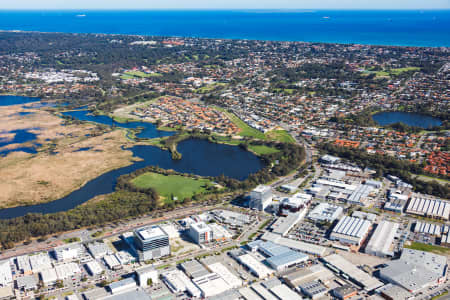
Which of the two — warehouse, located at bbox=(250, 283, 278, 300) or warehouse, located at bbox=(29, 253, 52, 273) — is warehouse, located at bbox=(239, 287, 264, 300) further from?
warehouse, located at bbox=(29, 253, 52, 273)

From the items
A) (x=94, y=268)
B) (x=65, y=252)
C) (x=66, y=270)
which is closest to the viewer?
(x=66, y=270)

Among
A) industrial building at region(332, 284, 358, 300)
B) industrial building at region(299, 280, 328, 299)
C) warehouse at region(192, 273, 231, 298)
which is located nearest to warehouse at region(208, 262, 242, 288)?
warehouse at region(192, 273, 231, 298)

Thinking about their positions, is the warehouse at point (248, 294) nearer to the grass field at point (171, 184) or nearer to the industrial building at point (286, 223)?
the industrial building at point (286, 223)

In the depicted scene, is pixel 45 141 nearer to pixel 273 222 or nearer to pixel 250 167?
pixel 250 167

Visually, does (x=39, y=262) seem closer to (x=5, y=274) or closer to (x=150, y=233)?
(x=5, y=274)

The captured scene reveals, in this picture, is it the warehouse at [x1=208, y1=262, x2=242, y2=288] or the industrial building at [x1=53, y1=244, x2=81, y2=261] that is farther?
the industrial building at [x1=53, y1=244, x2=81, y2=261]

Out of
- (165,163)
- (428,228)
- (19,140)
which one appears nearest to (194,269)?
(428,228)
